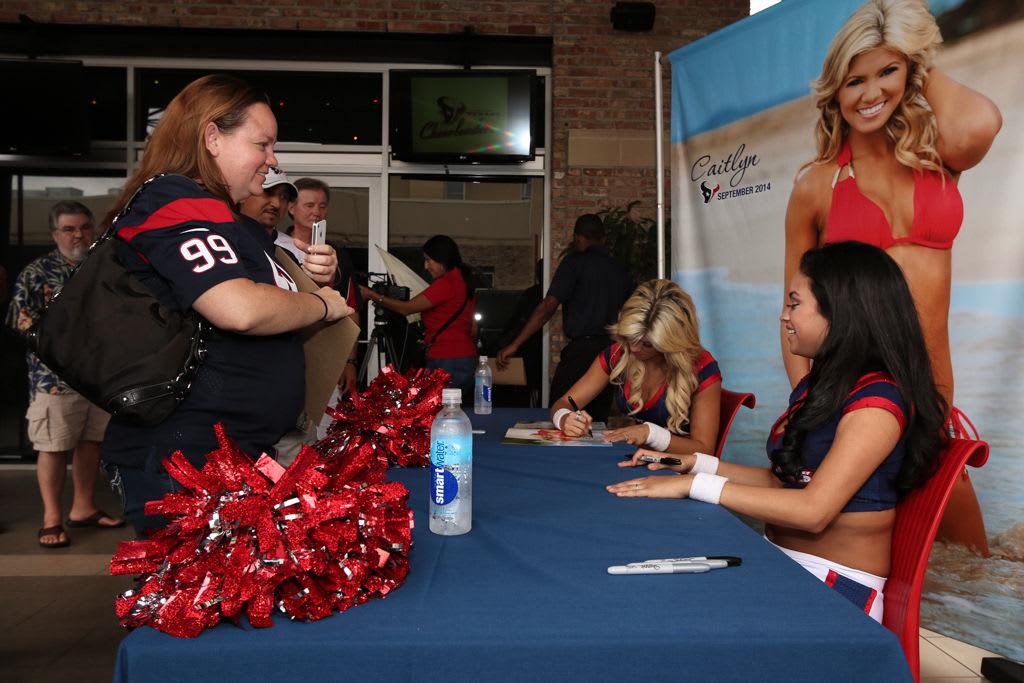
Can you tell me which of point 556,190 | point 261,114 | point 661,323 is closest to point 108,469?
point 261,114

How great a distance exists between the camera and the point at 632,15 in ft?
18.3

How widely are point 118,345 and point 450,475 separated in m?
0.54

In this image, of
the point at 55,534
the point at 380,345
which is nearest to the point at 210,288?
the point at 55,534

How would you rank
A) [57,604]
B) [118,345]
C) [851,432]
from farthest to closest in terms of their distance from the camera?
[57,604] < [851,432] < [118,345]

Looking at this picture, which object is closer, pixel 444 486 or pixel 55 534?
pixel 444 486

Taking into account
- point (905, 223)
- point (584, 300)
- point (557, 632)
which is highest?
point (905, 223)

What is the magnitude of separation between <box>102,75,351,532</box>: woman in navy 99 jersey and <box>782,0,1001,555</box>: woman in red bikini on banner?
1.55 m

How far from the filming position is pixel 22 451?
5.70 meters

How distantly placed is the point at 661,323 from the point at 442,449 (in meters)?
1.37

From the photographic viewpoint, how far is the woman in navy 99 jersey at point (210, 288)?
1.21 metres

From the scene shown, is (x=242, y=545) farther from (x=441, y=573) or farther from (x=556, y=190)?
(x=556, y=190)

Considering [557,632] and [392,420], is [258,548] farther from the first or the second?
[392,420]

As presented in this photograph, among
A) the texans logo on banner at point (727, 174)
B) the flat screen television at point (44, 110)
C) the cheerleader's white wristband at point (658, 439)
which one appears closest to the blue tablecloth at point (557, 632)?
the cheerleader's white wristband at point (658, 439)

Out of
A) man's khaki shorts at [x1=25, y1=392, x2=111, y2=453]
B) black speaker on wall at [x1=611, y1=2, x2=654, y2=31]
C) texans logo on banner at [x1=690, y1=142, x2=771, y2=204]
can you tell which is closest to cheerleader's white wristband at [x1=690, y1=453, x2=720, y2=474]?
texans logo on banner at [x1=690, y1=142, x2=771, y2=204]
